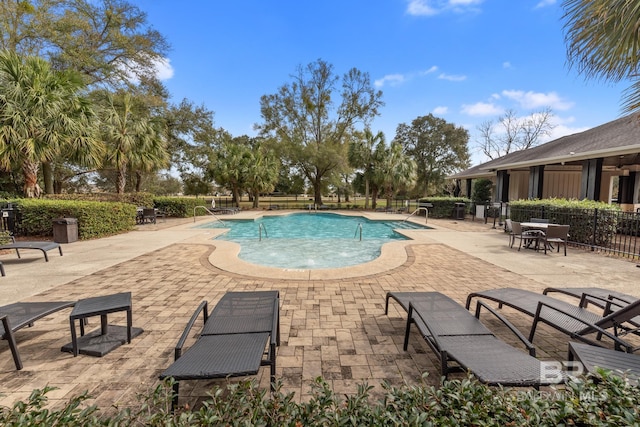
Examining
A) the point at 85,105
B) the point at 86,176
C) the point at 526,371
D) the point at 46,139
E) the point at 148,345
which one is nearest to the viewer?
the point at 526,371

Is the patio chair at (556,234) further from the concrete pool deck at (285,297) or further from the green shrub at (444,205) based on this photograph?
the green shrub at (444,205)

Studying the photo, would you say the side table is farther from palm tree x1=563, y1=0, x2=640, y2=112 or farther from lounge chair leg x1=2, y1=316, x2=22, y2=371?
palm tree x1=563, y1=0, x2=640, y2=112

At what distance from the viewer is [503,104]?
3341 cm

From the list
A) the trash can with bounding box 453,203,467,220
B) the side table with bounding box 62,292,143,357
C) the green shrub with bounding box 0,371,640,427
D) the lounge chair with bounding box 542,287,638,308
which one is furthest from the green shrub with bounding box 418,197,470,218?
the side table with bounding box 62,292,143,357

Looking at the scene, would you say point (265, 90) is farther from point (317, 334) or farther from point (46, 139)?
point (317, 334)

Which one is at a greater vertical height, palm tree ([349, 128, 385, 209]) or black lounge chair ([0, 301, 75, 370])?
palm tree ([349, 128, 385, 209])

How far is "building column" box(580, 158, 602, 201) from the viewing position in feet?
39.9

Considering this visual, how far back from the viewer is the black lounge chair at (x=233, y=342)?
1.91m

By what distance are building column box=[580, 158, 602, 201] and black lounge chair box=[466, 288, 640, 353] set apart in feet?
40.3

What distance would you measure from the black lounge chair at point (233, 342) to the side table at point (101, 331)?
1.05 meters

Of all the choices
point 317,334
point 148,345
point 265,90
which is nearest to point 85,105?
point 148,345

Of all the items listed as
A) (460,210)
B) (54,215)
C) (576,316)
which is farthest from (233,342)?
(460,210)

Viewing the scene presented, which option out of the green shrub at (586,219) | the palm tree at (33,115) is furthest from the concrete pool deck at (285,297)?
the palm tree at (33,115)

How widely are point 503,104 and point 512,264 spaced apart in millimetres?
34827
